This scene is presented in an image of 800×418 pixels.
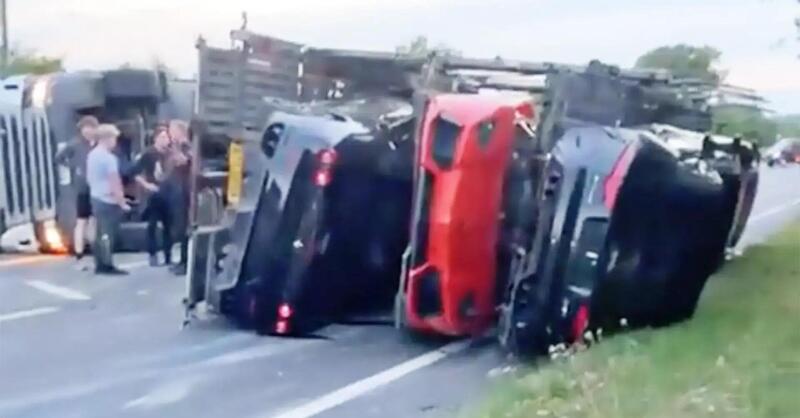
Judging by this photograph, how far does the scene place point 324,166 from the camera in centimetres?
1230

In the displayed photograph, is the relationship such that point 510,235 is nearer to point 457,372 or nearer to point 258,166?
point 457,372

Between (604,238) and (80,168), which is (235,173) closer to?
(604,238)

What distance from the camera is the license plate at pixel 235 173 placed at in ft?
42.0

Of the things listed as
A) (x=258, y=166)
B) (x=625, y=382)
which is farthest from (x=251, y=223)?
(x=625, y=382)

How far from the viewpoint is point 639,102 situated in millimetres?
13914

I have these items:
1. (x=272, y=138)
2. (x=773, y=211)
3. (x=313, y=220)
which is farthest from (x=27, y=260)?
(x=773, y=211)

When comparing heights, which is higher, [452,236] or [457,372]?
[452,236]

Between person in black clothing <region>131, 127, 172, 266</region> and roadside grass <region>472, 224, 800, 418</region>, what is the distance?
7.18 meters

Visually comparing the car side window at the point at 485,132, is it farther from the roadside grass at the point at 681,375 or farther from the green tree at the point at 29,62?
the green tree at the point at 29,62

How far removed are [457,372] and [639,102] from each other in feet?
11.2

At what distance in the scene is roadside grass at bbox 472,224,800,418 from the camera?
837 centimetres

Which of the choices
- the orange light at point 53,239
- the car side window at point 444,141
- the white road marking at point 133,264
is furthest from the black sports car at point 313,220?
the orange light at point 53,239

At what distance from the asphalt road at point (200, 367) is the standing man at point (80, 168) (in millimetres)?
2700

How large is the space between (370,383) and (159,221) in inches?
319
